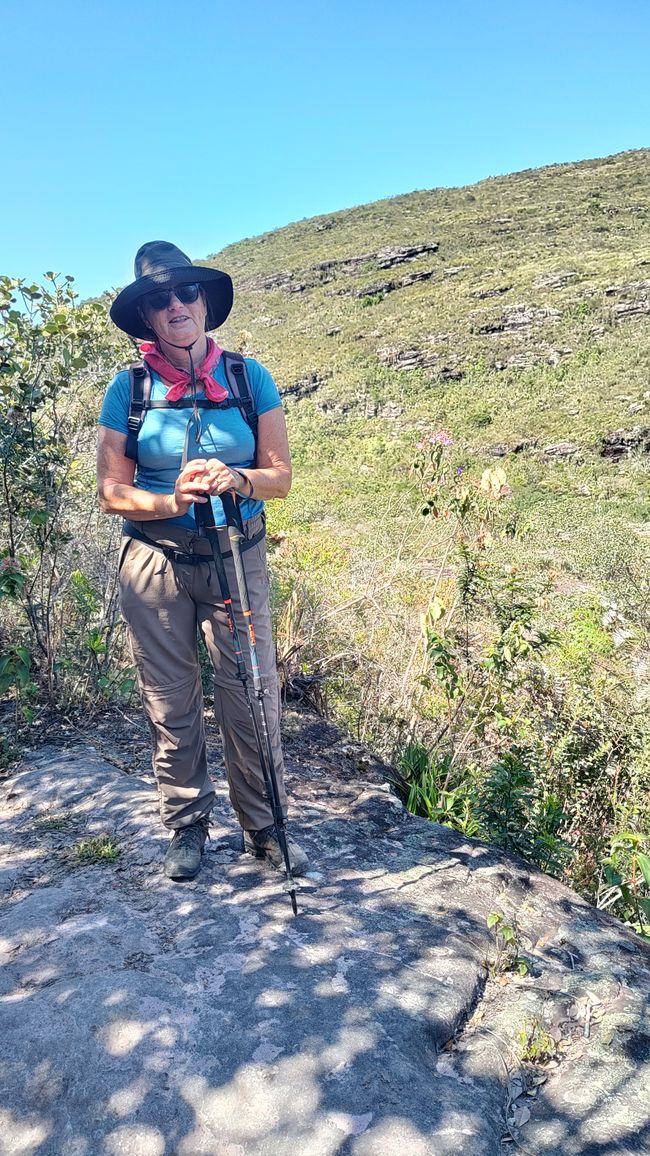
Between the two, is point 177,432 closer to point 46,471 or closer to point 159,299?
point 159,299

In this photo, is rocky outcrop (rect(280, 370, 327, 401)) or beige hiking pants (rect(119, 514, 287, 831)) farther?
rocky outcrop (rect(280, 370, 327, 401))

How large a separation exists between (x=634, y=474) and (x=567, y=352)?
9.12 metres

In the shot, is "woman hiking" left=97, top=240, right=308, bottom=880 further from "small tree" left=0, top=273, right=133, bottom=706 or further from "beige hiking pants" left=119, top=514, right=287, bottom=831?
"small tree" left=0, top=273, right=133, bottom=706

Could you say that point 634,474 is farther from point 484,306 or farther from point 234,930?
point 234,930

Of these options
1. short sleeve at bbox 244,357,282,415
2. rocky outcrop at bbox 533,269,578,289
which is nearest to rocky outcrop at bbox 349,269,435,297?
rocky outcrop at bbox 533,269,578,289

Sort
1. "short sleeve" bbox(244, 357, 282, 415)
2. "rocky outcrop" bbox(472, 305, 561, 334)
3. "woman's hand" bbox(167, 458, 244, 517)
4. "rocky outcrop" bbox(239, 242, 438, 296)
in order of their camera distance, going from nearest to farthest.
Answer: "woman's hand" bbox(167, 458, 244, 517) < "short sleeve" bbox(244, 357, 282, 415) < "rocky outcrop" bbox(472, 305, 561, 334) < "rocky outcrop" bbox(239, 242, 438, 296)

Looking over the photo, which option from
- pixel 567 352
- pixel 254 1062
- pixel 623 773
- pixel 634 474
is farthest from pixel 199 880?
pixel 567 352

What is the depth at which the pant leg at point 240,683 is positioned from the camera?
7.72 feet

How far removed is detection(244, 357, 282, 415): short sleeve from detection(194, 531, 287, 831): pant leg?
454 millimetres

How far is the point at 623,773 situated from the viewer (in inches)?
159

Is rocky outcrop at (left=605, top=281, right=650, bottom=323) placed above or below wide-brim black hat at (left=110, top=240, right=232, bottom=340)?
above

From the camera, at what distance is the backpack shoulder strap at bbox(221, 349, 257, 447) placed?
227cm

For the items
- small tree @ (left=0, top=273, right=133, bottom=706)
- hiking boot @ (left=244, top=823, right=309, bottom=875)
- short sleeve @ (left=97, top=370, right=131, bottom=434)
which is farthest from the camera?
small tree @ (left=0, top=273, right=133, bottom=706)

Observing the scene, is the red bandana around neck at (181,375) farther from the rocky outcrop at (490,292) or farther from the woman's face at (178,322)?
the rocky outcrop at (490,292)
